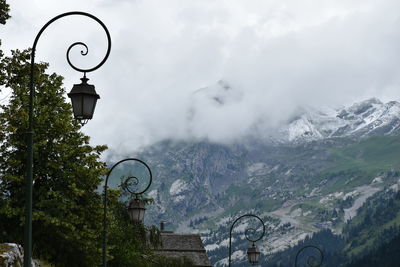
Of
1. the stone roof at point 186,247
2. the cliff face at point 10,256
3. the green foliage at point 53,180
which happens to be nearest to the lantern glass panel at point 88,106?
the cliff face at point 10,256

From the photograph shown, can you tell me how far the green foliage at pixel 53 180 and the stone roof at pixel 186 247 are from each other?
62.8m

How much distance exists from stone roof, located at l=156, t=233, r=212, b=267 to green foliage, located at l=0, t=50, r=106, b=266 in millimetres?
62763

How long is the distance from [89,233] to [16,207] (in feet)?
14.6

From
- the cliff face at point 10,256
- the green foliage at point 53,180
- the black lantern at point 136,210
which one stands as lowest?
the cliff face at point 10,256

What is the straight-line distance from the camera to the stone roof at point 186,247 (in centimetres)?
10738

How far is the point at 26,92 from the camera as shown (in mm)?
45031

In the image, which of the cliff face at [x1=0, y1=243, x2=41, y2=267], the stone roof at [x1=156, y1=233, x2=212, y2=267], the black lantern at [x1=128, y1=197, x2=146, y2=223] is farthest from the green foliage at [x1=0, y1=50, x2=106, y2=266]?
the stone roof at [x1=156, y1=233, x2=212, y2=267]

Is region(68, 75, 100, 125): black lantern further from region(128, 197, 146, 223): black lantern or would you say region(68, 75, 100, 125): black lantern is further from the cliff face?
region(128, 197, 146, 223): black lantern

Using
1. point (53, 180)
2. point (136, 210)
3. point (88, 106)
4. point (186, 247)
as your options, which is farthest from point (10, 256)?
point (186, 247)

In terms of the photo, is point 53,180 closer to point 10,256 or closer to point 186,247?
point 10,256

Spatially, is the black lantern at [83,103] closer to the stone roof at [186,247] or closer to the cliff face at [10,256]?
the cliff face at [10,256]

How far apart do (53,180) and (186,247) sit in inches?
2737

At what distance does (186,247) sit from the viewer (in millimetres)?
111312

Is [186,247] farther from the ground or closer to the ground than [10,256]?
farther from the ground
